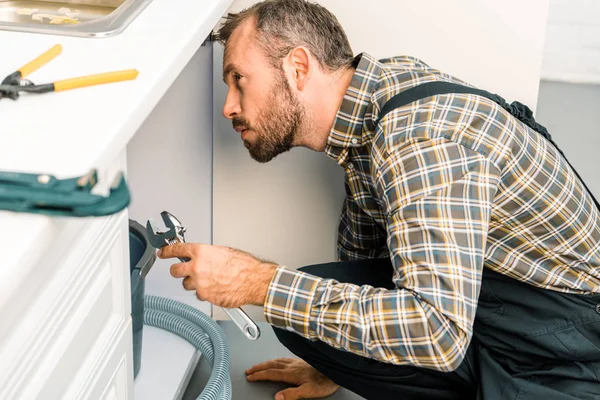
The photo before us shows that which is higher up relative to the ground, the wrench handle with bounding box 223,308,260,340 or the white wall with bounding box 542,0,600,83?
the white wall with bounding box 542,0,600,83

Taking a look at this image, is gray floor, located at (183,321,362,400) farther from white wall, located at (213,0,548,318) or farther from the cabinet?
the cabinet

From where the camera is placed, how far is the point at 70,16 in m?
1.30

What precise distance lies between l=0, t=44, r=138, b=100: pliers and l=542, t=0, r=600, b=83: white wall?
2.96 m

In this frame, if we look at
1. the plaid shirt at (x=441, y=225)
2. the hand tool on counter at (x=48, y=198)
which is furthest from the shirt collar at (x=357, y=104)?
the hand tool on counter at (x=48, y=198)

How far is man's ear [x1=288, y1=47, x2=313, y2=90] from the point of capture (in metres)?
1.37

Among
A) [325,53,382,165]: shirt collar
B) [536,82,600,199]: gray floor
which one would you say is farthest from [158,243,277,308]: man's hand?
[536,82,600,199]: gray floor

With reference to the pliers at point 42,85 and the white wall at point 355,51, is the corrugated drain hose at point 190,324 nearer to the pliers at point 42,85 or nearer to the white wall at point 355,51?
the white wall at point 355,51

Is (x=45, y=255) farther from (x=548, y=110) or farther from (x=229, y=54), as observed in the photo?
(x=548, y=110)

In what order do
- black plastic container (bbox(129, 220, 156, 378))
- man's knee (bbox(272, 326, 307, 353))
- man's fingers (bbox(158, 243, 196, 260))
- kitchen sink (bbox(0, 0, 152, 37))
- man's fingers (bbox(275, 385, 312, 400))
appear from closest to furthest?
kitchen sink (bbox(0, 0, 152, 37)) → man's fingers (bbox(158, 243, 196, 260)) → black plastic container (bbox(129, 220, 156, 378)) → man's knee (bbox(272, 326, 307, 353)) → man's fingers (bbox(275, 385, 312, 400))

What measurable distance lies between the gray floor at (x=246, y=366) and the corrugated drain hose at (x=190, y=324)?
13cm

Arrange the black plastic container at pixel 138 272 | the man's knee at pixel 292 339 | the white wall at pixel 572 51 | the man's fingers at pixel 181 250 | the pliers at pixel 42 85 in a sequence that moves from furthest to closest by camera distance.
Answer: the white wall at pixel 572 51, the man's knee at pixel 292 339, the black plastic container at pixel 138 272, the man's fingers at pixel 181 250, the pliers at pixel 42 85

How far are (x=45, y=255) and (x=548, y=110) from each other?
9.26 feet

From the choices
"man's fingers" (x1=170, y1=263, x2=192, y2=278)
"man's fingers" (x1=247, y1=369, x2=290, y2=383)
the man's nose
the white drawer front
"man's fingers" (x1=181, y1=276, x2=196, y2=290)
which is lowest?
"man's fingers" (x1=247, y1=369, x2=290, y2=383)

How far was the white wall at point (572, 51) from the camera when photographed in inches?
139
